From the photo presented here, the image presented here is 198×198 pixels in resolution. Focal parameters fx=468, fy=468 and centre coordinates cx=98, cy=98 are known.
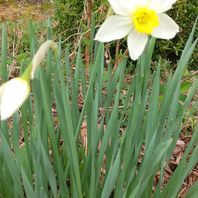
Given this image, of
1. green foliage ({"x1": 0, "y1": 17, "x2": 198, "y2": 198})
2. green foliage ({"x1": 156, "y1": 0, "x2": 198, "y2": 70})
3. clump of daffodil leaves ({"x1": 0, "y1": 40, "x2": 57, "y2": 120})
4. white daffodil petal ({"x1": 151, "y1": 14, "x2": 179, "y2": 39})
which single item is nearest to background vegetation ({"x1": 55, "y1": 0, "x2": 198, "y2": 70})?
green foliage ({"x1": 156, "y1": 0, "x2": 198, "y2": 70})

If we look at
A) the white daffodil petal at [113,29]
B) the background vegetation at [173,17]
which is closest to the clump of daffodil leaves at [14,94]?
the white daffodil petal at [113,29]

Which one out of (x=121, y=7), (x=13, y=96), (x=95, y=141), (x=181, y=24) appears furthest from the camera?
(x=181, y=24)

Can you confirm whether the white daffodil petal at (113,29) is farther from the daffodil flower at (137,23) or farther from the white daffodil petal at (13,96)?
the white daffodil petal at (13,96)

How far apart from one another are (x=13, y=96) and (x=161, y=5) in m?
0.37

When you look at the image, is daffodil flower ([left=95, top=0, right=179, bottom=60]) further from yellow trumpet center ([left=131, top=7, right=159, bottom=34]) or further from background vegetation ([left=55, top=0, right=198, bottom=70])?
background vegetation ([left=55, top=0, right=198, bottom=70])

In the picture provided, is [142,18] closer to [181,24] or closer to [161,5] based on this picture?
[161,5]

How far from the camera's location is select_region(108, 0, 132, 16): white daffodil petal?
0.91 m

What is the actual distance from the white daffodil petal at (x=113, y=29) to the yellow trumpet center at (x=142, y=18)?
0.02m

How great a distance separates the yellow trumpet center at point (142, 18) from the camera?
95 centimetres

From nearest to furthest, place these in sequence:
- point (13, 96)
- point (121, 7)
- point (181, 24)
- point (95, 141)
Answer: point (13, 96) → point (121, 7) → point (95, 141) → point (181, 24)

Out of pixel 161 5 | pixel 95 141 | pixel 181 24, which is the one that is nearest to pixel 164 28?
pixel 161 5

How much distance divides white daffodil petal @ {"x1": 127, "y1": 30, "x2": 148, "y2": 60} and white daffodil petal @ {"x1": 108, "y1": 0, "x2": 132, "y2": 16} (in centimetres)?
5

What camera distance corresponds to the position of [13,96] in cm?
76

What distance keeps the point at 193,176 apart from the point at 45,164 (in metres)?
0.92
